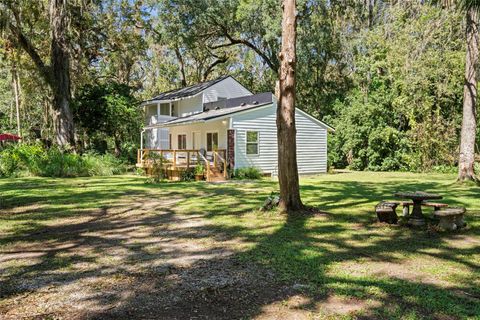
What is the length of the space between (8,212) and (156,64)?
3397 cm

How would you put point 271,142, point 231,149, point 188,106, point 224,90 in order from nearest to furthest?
point 231,149 < point 271,142 < point 188,106 < point 224,90

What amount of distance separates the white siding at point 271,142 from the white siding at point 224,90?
290 inches

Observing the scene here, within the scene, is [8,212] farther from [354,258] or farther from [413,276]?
[413,276]

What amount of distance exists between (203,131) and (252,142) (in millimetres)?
3895

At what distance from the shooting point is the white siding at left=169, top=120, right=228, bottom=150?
20.8 meters

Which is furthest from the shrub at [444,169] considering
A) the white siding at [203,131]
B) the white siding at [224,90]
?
the white siding at [224,90]

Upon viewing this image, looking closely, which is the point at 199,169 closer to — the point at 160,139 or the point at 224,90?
the point at 160,139

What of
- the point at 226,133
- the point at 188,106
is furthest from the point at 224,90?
the point at 226,133

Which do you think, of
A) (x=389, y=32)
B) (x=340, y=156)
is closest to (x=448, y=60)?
(x=389, y=32)

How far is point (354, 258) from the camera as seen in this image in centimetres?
539

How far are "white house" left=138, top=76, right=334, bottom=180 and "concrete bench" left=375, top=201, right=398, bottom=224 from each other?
11.4m

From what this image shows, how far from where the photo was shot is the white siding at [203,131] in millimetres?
20766

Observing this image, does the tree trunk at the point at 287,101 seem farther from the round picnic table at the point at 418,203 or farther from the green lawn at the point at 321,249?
the round picnic table at the point at 418,203

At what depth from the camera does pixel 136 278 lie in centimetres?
459
